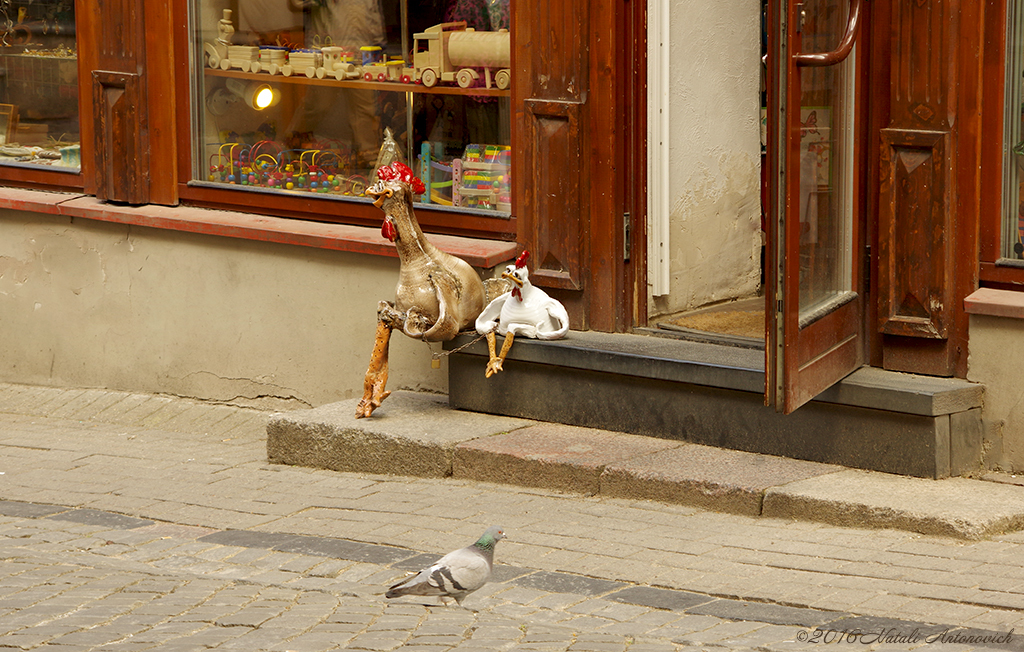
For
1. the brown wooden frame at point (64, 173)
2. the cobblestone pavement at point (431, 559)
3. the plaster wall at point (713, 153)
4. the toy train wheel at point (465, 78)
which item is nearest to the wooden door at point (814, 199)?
the cobblestone pavement at point (431, 559)

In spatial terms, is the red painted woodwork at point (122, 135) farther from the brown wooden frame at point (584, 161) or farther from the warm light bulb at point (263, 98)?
the brown wooden frame at point (584, 161)

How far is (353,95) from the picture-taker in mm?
8227

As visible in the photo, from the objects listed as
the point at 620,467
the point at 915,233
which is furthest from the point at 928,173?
the point at 620,467

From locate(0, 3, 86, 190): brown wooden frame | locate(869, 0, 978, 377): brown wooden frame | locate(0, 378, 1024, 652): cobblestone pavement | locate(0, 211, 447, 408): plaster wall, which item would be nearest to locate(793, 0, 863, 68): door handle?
locate(869, 0, 978, 377): brown wooden frame

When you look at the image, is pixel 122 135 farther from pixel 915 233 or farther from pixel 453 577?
pixel 453 577

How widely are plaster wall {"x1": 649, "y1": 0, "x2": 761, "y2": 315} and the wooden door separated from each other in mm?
1355

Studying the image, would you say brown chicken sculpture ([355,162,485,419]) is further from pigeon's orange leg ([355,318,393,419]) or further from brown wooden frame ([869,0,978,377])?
brown wooden frame ([869,0,978,377])

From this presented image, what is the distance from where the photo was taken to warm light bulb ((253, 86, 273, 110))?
854 cm

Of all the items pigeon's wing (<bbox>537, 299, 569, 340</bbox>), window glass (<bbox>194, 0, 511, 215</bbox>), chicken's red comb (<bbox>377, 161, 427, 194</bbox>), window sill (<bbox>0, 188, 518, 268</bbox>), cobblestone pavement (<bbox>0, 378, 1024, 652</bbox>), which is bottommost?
cobblestone pavement (<bbox>0, 378, 1024, 652</bbox>)

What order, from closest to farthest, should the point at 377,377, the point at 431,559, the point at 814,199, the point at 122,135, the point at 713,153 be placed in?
1. the point at 431,559
2. the point at 814,199
3. the point at 377,377
4. the point at 713,153
5. the point at 122,135

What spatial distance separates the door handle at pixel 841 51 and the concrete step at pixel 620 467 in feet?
5.49

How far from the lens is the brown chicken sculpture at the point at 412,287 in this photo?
693 cm

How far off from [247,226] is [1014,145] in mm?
4082

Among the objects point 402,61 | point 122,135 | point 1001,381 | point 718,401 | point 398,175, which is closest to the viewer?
point 1001,381
